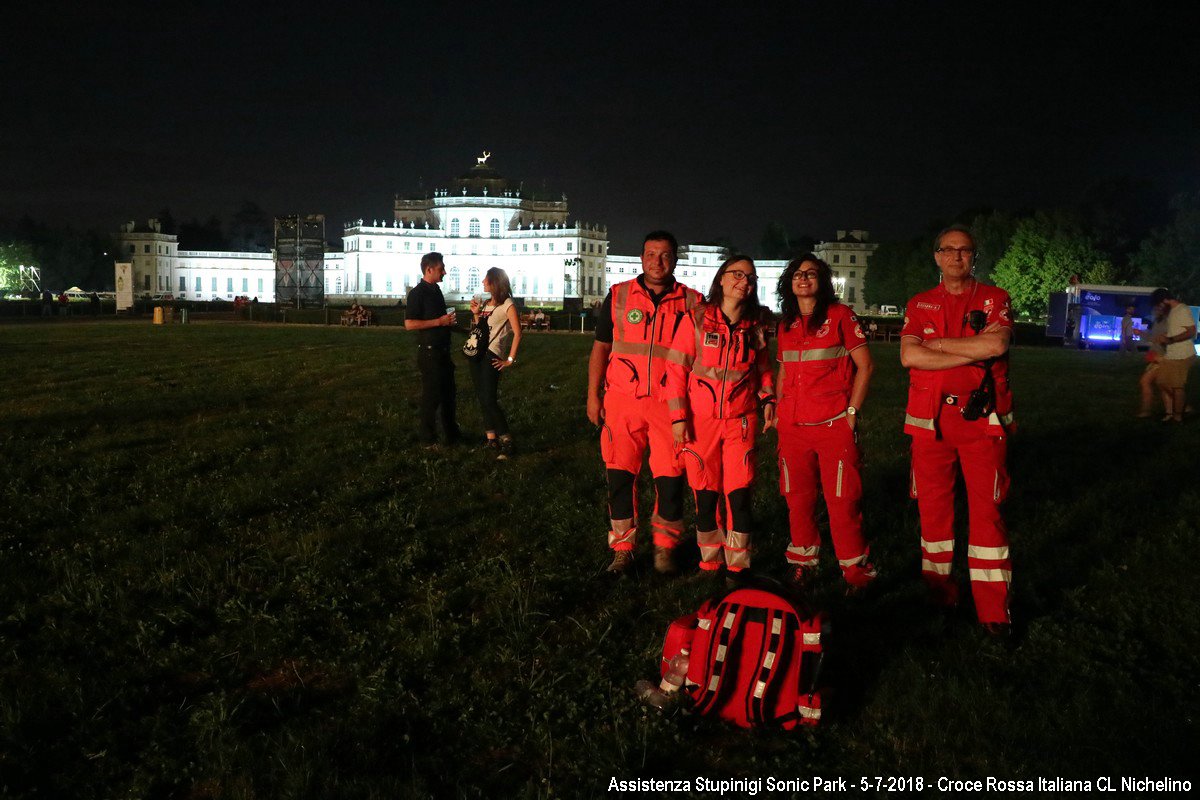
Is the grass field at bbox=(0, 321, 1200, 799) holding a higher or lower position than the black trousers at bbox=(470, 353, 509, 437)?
lower

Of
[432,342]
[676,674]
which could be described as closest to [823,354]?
[676,674]

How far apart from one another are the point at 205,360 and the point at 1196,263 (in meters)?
54.1

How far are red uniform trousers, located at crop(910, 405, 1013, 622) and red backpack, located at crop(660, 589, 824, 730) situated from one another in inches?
50.7

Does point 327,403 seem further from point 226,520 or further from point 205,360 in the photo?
point 205,360

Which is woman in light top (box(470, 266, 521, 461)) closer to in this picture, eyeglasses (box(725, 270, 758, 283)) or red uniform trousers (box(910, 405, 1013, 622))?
eyeglasses (box(725, 270, 758, 283))

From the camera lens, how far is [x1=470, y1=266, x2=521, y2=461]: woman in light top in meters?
8.70

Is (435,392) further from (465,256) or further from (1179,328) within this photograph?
(465,256)

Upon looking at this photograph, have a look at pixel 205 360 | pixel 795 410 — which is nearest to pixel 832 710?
pixel 795 410

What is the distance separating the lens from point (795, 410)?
16.2 ft

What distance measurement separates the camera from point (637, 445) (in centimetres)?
522

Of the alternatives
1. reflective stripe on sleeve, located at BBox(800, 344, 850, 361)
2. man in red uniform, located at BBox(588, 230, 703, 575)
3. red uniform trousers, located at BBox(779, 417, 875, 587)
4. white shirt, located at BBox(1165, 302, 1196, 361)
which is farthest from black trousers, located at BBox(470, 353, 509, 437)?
white shirt, located at BBox(1165, 302, 1196, 361)

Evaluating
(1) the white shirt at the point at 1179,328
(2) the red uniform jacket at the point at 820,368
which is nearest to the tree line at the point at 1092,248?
(1) the white shirt at the point at 1179,328

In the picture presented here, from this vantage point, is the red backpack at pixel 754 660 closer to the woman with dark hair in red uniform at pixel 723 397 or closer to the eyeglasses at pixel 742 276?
the woman with dark hair in red uniform at pixel 723 397

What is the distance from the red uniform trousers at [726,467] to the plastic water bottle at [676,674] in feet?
4.17
